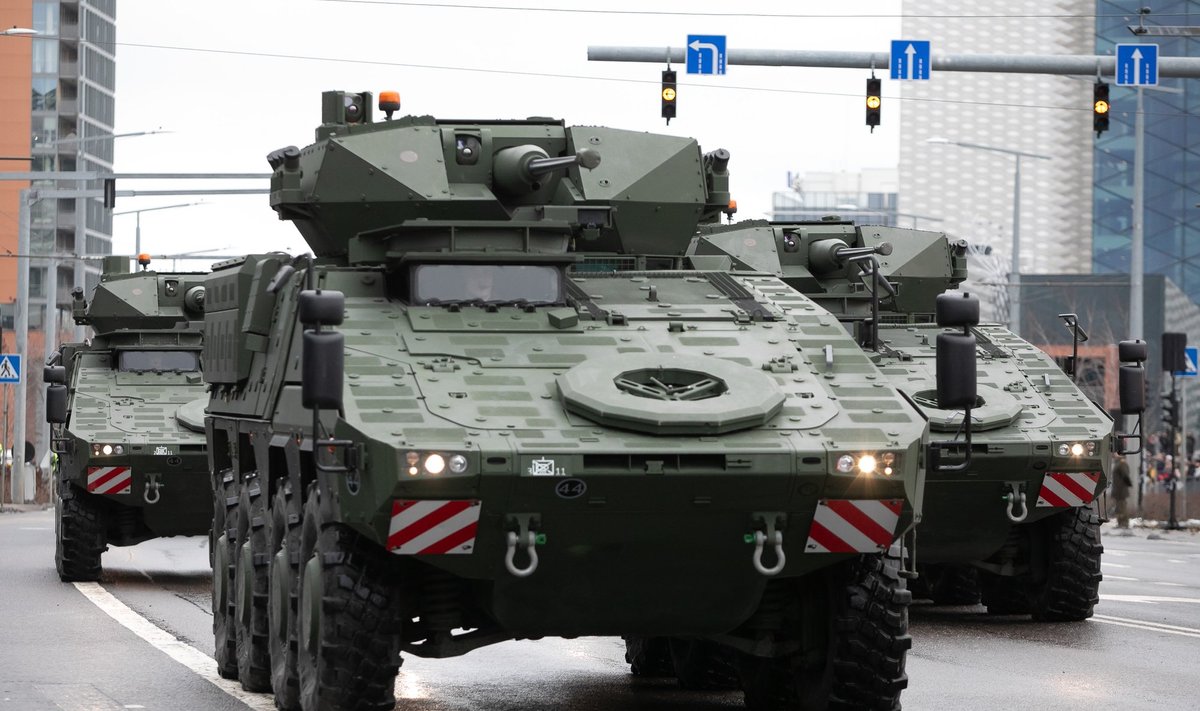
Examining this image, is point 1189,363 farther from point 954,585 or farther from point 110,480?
point 110,480

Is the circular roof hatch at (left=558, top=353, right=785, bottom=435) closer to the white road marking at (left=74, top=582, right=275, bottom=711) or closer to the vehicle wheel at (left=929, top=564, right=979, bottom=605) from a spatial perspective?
the white road marking at (left=74, top=582, right=275, bottom=711)

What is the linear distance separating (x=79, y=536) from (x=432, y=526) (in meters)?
12.9

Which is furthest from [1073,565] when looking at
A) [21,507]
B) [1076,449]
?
[21,507]

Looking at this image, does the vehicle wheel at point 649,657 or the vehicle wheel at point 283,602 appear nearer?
the vehicle wheel at point 283,602

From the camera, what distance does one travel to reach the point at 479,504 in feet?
35.4

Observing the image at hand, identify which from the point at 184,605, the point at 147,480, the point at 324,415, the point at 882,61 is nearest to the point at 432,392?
the point at 324,415

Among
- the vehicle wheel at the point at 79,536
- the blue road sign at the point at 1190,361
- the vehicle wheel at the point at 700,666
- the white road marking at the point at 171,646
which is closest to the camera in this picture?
the white road marking at the point at 171,646

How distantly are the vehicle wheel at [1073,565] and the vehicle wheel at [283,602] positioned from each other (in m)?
8.05

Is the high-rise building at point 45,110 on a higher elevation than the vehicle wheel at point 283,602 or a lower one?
higher

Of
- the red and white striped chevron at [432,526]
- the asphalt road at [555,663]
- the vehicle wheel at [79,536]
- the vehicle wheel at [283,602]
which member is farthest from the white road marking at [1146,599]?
the red and white striped chevron at [432,526]

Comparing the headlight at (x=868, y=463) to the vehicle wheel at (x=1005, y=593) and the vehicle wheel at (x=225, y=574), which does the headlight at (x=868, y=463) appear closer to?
the vehicle wheel at (x=225, y=574)

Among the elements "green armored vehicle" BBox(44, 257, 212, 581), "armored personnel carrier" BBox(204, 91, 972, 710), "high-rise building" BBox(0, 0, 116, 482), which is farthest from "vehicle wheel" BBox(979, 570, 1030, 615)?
"high-rise building" BBox(0, 0, 116, 482)

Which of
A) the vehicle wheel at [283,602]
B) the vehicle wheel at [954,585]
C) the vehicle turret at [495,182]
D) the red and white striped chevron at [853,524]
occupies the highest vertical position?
the vehicle turret at [495,182]

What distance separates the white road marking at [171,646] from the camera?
528 inches
